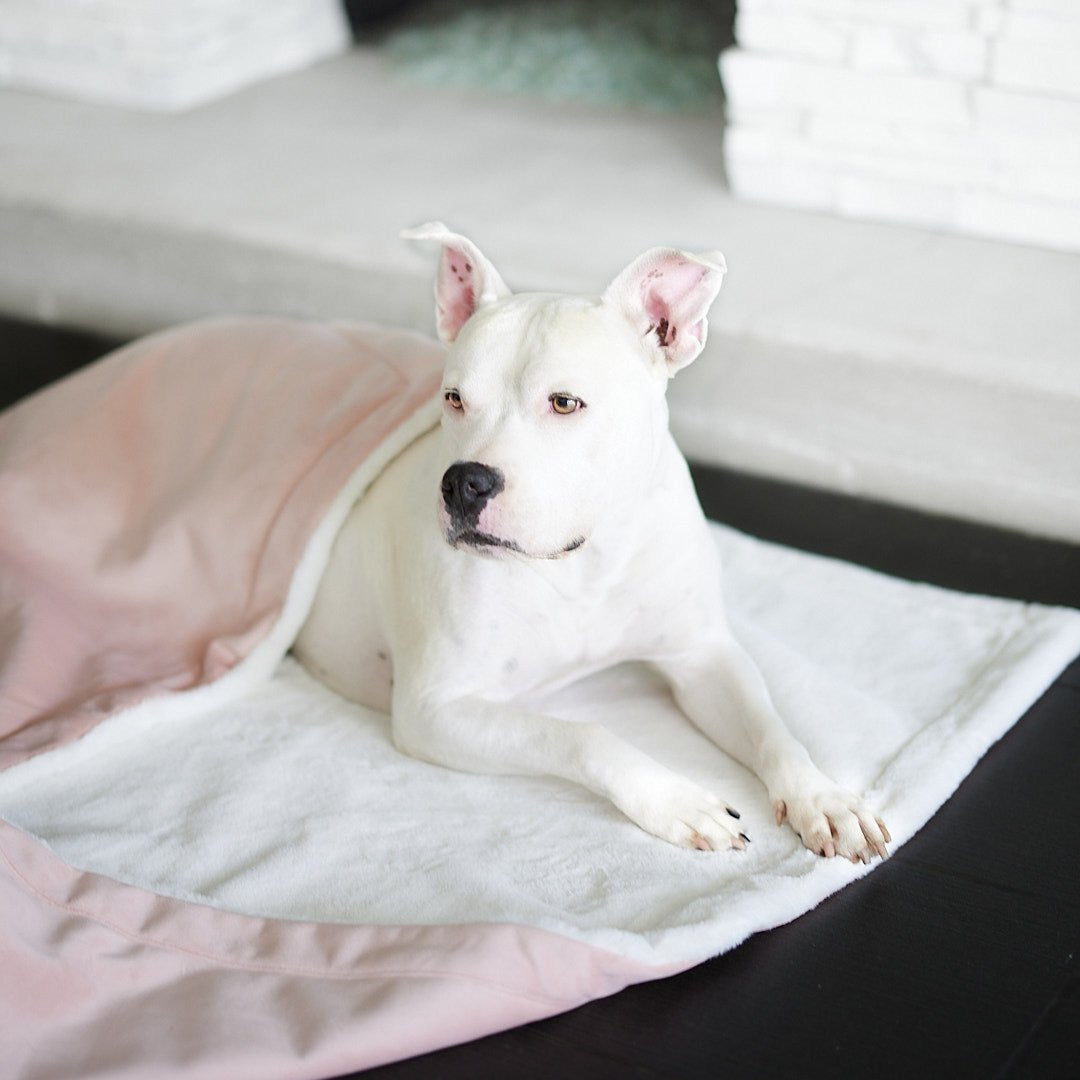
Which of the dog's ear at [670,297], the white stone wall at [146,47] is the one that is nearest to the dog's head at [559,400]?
the dog's ear at [670,297]

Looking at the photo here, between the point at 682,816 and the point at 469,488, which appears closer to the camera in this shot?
the point at 469,488

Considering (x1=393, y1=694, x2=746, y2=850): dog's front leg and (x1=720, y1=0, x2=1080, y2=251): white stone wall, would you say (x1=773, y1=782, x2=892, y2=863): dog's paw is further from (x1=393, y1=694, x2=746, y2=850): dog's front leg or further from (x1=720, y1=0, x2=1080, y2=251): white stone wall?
(x1=720, y1=0, x2=1080, y2=251): white stone wall

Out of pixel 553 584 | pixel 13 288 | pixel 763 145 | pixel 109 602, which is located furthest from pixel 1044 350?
pixel 13 288

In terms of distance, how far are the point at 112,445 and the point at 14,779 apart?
614 millimetres

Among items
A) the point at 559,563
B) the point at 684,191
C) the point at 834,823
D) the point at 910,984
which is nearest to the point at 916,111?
the point at 684,191

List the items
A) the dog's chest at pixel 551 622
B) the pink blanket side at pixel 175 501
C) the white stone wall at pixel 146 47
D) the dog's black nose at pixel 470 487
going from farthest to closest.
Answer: the white stone wall at pixel 146 47
the pink blanket side at pixel 175 501
the dog's chest at pixel 551 622
the dog's black nose at pixel 470 487

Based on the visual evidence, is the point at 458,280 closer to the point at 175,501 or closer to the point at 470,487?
the point at 470,487

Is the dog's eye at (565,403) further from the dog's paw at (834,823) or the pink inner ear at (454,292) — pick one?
the dog's paw at (834,823)

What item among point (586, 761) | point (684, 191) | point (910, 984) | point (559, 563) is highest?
point (684, 191)

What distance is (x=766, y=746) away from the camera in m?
1.89

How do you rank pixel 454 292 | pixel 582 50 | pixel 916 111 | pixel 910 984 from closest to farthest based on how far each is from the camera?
pixel 910 984 → pixel 454 292 → pixel 916 111 → pixel 582 50

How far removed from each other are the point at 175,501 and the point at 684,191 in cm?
136

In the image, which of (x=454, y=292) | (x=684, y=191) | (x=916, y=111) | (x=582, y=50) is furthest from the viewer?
(x=582, y=50)

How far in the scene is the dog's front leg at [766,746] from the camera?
1788 mm
